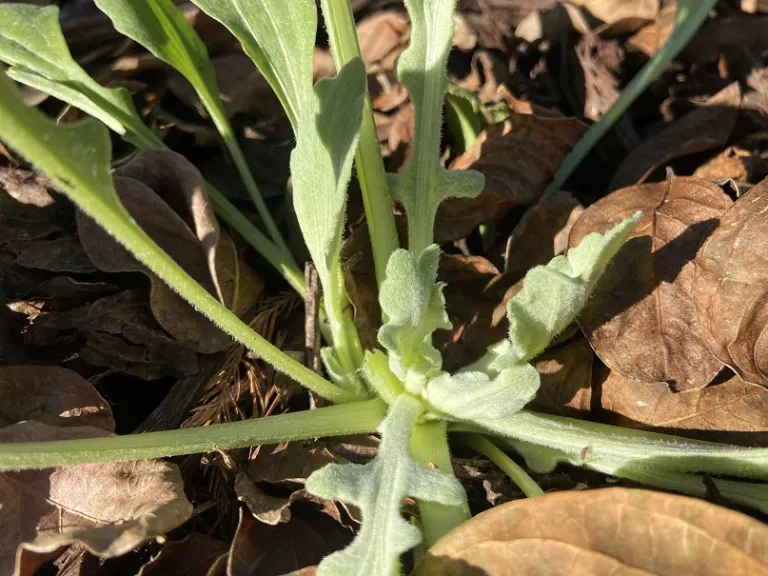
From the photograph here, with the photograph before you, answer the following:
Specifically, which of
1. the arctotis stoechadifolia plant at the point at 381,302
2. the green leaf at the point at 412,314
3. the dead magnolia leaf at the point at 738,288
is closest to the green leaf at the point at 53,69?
the arctotis stoechadifolia plant at the point at 381,302

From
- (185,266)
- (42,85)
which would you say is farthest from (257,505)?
(42,85)

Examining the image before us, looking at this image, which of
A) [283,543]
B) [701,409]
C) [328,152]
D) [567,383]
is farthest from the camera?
[567,383]

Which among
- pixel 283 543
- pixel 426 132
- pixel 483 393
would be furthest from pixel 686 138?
pixel 283 543

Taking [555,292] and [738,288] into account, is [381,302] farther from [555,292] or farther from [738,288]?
[738,288]

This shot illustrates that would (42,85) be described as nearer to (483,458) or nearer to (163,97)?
(163,97)

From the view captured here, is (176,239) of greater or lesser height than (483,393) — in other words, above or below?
above

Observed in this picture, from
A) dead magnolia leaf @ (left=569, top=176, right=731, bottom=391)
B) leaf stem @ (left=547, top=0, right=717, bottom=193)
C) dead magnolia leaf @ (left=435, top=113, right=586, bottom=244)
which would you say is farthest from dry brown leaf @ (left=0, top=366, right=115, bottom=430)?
leaf stem @ (left=547, top=0, right=717, bottom=193)

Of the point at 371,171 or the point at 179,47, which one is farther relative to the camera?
the point at 179,47
